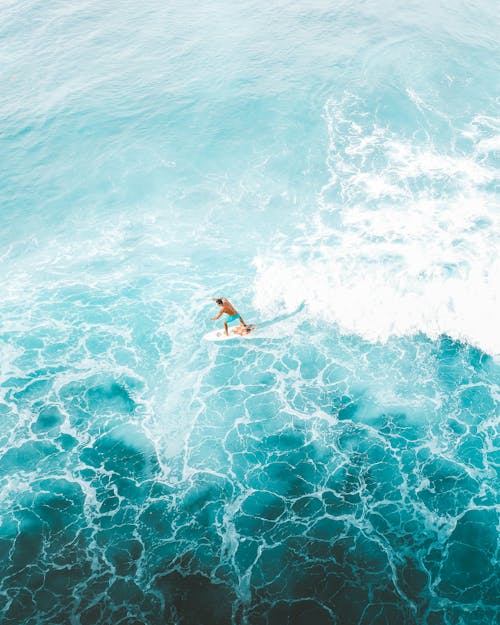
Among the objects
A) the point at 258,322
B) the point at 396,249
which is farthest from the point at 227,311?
the point at 396,249

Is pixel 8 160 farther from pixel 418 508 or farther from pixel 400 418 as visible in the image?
pixel 418 508

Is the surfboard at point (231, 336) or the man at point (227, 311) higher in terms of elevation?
the man at point (227, 311)

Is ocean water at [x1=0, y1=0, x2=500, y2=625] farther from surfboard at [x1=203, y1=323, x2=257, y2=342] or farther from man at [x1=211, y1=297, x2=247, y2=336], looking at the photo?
man at [x1=211, y1=297, x2=247, y2=336]

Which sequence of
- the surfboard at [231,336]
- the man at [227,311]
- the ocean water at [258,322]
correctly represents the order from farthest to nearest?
the surfboard at [231,336] → the man at [227,311] → the ocean water at [258,322]

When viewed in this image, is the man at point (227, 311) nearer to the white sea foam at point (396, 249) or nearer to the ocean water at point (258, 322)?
the ocean water at point (258, 322)

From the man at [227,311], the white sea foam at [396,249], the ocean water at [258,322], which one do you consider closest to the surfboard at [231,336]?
the man at [227,311]
